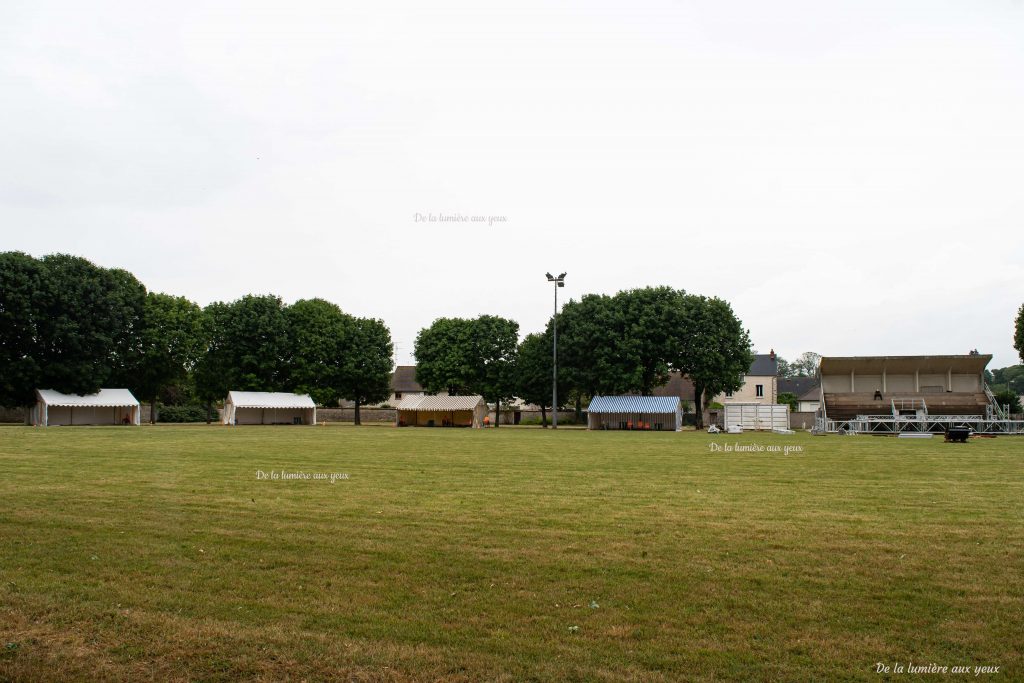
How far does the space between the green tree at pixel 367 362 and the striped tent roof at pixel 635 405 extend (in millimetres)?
25767

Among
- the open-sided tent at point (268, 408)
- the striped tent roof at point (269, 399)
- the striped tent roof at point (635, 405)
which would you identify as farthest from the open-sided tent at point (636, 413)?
the open-sided tent at point (268, 408)

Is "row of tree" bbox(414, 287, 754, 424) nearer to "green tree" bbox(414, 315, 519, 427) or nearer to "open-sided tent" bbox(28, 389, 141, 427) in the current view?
"green tree" bbox(414, 315, 519, 427)

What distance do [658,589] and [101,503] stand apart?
9.92m

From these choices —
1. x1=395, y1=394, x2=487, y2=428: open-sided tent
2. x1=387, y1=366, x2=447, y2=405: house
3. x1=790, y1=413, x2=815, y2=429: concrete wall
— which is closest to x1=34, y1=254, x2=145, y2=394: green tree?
x1=395, y1=394, x2=487, y2=428: open-sided tent

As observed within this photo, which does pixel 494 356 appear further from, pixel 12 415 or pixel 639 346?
pixel 12 415

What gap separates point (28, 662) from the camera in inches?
208

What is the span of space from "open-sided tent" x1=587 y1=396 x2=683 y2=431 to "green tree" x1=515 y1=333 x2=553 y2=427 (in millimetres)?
6936

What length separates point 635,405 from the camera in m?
59.4

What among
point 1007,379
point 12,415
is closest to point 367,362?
point 12,415

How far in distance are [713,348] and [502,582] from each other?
5368 cm

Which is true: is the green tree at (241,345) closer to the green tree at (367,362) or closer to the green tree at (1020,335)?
the green tree at (367,362)

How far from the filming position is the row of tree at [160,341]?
55969 millimetres

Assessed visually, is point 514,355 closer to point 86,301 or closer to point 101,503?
point 86,301

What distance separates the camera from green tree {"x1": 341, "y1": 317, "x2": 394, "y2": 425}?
242ft
